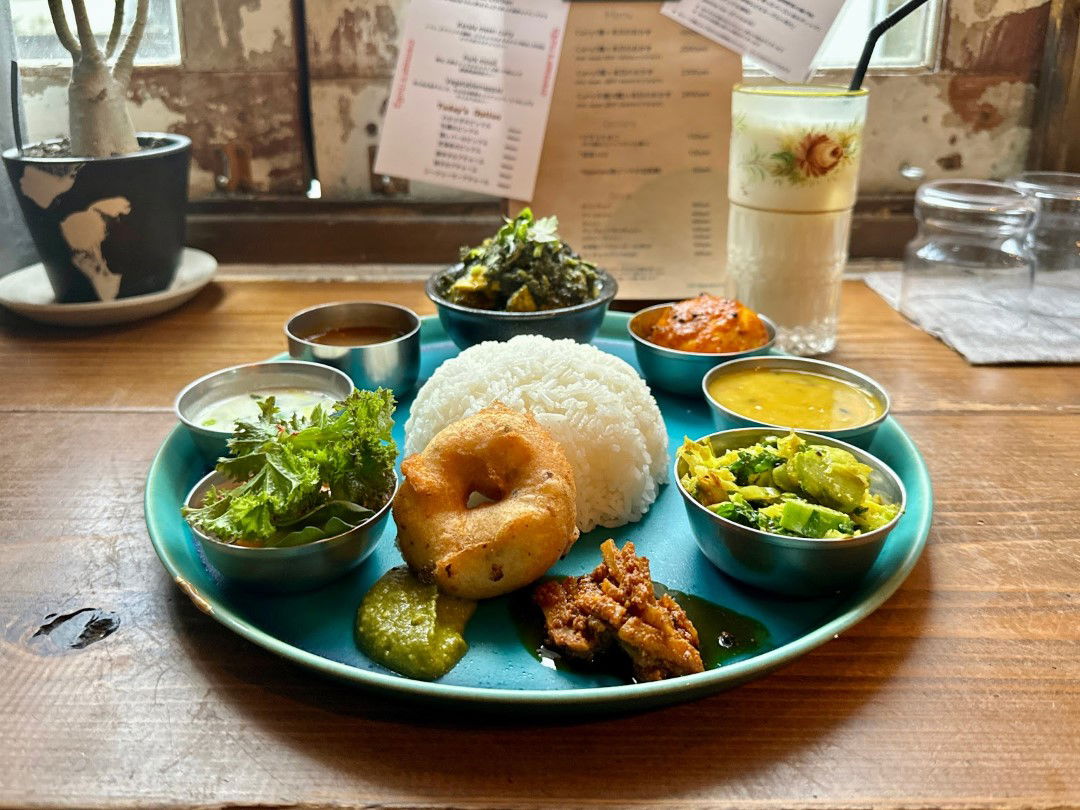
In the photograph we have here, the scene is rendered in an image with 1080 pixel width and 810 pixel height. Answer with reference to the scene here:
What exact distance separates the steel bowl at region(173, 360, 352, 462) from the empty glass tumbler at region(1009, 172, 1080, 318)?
79.7 inches

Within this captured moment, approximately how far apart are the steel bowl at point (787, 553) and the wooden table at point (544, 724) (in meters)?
0.09

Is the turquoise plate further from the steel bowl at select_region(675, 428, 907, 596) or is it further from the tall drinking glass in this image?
the tall drinking glass

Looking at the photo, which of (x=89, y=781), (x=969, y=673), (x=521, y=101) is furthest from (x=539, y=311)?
(x=89, y=781)

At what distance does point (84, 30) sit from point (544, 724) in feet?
7.34

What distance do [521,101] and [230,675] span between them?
79.4 inches

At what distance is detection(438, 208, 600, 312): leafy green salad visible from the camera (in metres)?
2.27

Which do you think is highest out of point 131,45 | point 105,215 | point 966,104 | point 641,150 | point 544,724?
point 131,45

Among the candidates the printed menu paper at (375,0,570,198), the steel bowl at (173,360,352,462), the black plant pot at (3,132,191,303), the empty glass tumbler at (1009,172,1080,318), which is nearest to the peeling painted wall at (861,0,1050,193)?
the empty glass tumbler at (1009,172,1080,318)

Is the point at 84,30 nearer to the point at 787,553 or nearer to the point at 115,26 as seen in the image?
the point at 115,26

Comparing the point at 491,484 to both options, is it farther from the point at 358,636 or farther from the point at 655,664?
the point at 655,664

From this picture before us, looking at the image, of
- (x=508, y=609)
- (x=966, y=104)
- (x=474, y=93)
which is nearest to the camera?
(x=508, y=609)

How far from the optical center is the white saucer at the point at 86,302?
8.51ft

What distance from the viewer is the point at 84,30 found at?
8.07 feet

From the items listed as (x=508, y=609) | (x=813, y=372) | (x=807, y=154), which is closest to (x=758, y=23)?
(x=807, y=154)
